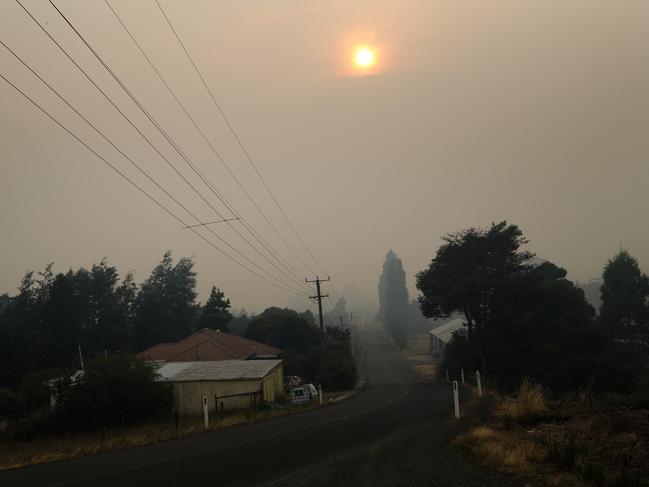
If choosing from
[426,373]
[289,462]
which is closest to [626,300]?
[426,373]

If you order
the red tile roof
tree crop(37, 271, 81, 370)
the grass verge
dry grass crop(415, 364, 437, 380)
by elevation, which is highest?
tree crop(37, 271, 81, 370)

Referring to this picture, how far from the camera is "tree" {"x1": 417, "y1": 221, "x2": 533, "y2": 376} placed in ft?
149

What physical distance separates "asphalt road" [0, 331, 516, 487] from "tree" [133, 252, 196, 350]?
76.4m

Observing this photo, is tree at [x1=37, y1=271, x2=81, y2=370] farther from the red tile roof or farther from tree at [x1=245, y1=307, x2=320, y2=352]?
tree at [x1=245, y1=307, x2=320, y2=352]

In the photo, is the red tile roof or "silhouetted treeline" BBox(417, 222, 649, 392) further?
the red tile roof

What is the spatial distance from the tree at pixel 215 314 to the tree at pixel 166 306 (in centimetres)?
1189

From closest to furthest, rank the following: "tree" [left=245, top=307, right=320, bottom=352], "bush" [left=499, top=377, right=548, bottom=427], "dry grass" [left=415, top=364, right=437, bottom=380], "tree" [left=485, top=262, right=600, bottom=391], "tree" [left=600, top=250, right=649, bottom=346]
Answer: "bush" [left=499, top=377, right=548, bottom=427], "tree" [left=485, top=262, right=600, bottom=391], "dry grass" [left=415, top=364, right=437, bottom=380], "tree" [left=600, top=250, right=649, bottom=346], "tree" [left=245, top=307, right=320, bottom=352]

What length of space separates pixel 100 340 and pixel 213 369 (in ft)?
195

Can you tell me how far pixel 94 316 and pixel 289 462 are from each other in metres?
89.2

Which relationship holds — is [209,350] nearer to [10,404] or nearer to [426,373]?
[10,404]

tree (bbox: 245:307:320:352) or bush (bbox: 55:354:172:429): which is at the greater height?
tree (bbox: 245:307:320:352)

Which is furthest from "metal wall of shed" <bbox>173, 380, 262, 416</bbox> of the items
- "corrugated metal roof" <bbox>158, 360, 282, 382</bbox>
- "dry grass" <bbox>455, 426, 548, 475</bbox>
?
"dry grass" <bbox>455, 426, 548, 475</bbox>

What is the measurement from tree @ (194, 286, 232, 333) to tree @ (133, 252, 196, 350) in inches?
Result: 468

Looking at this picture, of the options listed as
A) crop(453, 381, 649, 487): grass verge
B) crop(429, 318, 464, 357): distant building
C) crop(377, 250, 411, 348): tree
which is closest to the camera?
crop(453, 381, 649, 487): grass verge
